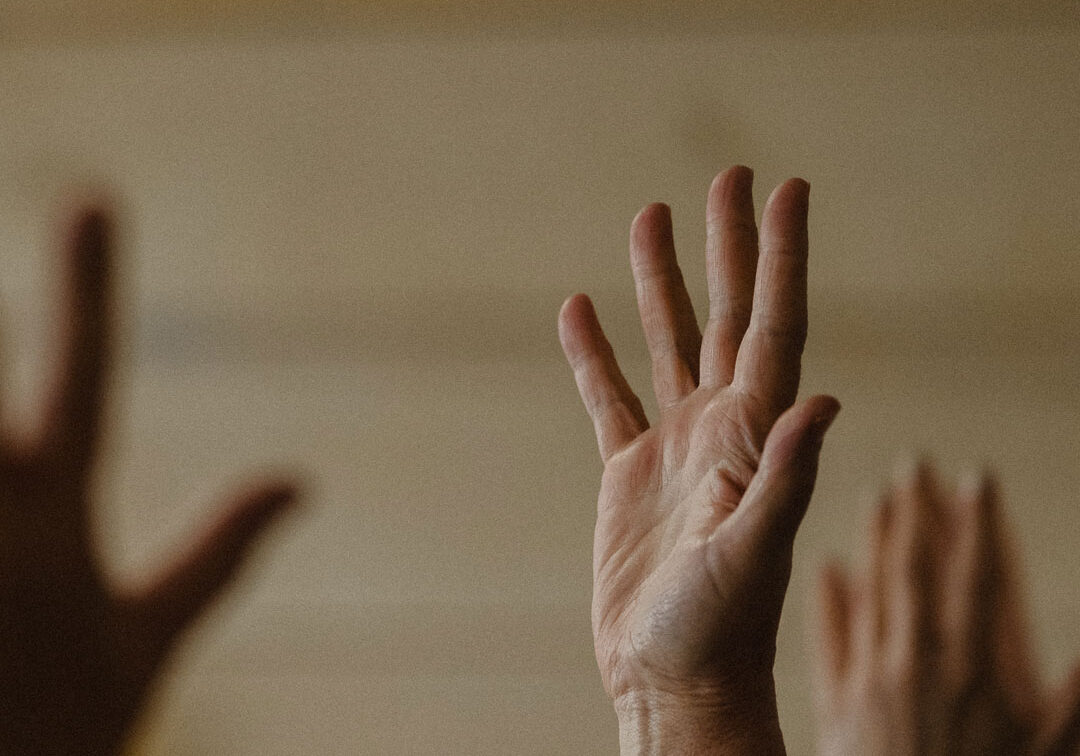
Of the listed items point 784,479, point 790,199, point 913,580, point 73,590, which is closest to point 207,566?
point 73,590

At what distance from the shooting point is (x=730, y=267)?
2.39 ft

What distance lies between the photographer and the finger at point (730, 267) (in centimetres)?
72

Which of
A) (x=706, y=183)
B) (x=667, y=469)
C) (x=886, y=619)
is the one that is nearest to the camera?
(x=667, y=469)

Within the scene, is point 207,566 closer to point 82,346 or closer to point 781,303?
point 82,346

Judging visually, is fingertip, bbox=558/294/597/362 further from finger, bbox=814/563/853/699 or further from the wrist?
finger, bbox=814/563/853/699

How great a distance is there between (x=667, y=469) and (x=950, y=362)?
906 mm

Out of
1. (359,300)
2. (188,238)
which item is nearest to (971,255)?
(359,300)

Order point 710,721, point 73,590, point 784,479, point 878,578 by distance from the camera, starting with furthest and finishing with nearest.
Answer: point 878,578 → point 710,721 → point 784,479 → point 73,590

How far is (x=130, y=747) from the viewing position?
448 millimetres

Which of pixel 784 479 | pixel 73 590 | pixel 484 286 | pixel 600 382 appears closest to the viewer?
pixel 73 590

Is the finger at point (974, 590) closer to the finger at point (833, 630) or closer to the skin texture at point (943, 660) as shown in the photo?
the skin texture at point (943, 660)

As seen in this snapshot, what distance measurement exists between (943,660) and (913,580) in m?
0.09

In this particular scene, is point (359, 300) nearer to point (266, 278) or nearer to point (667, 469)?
point (266, 278)

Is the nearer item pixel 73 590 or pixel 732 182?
pixel 73 590
